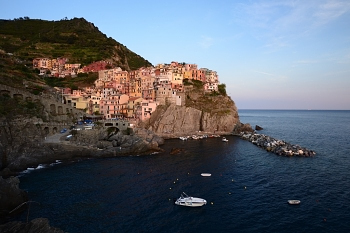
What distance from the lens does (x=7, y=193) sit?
102 feet

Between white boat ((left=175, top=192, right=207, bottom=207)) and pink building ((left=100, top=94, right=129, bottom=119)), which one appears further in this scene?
pink building ((left=100, top=94, right=129, bottom=119))

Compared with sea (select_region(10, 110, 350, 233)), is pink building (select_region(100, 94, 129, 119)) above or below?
above

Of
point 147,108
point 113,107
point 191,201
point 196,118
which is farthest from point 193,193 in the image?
point 113,107

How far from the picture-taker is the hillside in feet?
446

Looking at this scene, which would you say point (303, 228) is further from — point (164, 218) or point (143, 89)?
point (143, 89)

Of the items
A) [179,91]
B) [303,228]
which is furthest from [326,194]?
[179,91]

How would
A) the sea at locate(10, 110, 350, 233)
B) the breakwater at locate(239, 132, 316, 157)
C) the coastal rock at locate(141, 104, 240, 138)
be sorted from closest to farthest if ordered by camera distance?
the sea at locate(10, 110, 350, 233)
the breakwater at locate(239, 132, 316, 157)
the coastal rock at locate(141, 104, 240, 138)

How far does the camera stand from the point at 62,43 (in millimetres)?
152375

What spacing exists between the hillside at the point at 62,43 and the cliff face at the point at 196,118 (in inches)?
2415

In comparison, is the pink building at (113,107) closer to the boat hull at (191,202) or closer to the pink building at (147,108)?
the pink building at (147,108)

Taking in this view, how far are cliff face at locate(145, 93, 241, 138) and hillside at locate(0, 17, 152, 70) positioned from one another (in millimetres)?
61329

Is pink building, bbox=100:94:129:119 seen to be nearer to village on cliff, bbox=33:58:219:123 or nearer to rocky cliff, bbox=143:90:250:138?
village on cliff, bbox=33:58:219:123

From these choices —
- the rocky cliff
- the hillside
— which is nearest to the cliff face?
the rocky cliff

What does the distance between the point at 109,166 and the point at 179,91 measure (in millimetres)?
55425
